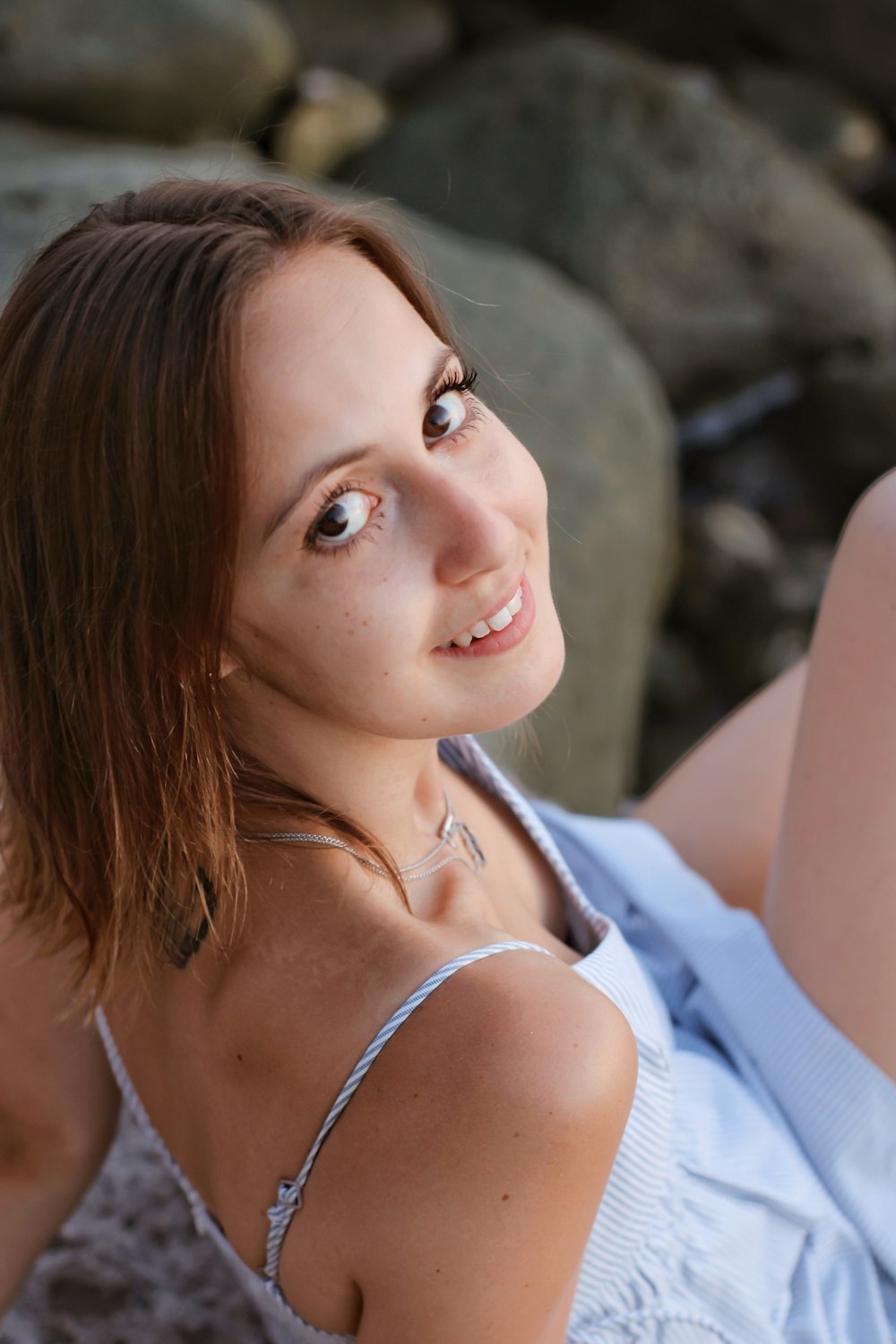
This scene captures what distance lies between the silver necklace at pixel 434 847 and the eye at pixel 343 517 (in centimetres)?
30

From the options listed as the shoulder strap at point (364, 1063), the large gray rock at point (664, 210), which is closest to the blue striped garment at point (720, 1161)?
the shoulder strap at point (364, 1063)

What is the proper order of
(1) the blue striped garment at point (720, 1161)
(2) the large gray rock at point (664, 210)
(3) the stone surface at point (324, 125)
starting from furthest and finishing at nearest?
(3) the stone surface at point (324, 125)
(2) the large gray rock at point (664, 210)
(1) the blue striped garment at point (720, 1161)

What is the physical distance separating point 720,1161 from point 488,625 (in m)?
0.75

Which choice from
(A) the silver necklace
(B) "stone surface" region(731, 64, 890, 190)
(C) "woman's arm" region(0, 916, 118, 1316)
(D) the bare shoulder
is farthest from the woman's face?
(B) "stone surface" region(731, 64, 890, 190)

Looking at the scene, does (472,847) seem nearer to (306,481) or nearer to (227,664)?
(227,664)

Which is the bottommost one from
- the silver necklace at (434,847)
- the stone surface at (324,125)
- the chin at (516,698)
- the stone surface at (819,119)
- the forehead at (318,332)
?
the stone surface at (324,125)

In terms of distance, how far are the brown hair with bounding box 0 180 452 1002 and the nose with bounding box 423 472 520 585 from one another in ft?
0.58

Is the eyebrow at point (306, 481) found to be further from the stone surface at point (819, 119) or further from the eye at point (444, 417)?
the stone surface at point (819, 119)

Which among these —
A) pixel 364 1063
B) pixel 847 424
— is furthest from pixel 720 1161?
pixel 847 424

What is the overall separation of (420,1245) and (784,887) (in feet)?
2.45

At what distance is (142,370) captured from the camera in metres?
1.13

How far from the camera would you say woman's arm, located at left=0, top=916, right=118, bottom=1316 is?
1.52 meters

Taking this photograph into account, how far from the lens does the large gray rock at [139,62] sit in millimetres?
5180

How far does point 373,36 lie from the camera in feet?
21.2
